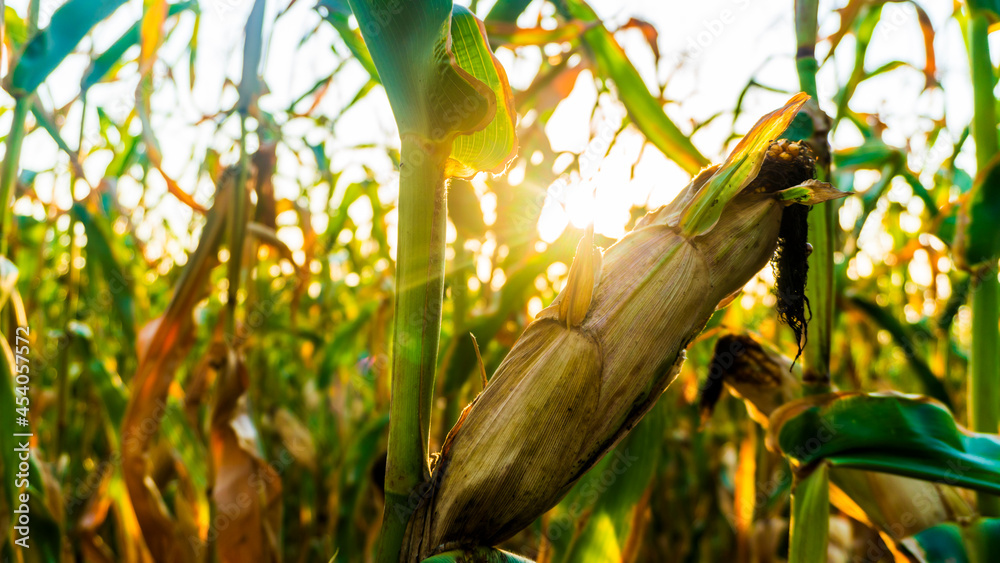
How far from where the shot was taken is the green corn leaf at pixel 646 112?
650 millimetres

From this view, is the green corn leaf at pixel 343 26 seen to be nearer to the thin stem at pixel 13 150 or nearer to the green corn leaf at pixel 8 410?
the thin stem at pixel 13 150

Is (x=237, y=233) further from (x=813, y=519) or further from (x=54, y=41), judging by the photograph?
(x=813, y=519)

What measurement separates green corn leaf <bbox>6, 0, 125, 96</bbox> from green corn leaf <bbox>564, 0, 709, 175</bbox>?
2.01 feet

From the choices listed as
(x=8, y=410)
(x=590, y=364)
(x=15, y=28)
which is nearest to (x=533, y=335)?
(x=590, y=364)

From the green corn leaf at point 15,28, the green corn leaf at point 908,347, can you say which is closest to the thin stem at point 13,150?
the green corn leaf at point 15,28

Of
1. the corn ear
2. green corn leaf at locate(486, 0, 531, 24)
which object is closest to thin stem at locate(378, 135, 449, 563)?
the corn ear

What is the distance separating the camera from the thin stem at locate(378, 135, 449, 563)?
0.33m

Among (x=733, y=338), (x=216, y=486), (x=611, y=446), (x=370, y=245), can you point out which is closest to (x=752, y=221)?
(x=611, y=446)

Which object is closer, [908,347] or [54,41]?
[54,41]

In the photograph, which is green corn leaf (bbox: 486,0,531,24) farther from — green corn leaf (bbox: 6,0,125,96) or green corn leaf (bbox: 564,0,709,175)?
green corn leaf (bbox: 6,0,125,96)

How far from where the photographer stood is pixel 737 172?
0.37m

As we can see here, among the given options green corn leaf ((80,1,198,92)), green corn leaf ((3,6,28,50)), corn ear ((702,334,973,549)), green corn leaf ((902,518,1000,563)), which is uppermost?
green corn leaf ((3,6,28,50))

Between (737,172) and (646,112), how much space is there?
31 centimetres

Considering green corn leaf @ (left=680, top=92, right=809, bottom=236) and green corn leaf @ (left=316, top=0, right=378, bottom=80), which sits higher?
green corn leaf @ (left=316, top=0, right=378, bottom=80)
